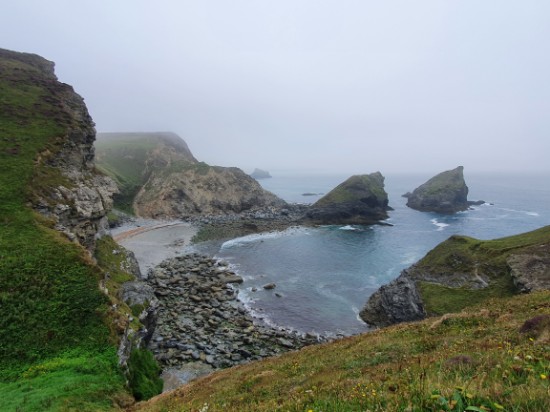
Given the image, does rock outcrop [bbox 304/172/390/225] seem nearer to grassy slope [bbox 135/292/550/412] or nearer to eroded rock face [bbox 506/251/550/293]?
eroded rock face [bbox 506/251/550/293]

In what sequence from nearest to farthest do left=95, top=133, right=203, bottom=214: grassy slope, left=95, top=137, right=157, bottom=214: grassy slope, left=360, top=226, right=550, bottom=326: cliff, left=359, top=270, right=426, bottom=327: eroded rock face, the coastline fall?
the coastline → left=360, top=226, right=550, bottom=326: cliff → left=359, top=270, right=426, bottom=327: eroded rock face → left=95, top=137, right=157, bottom=214: grassy slope → left=95, top=133, right=203, bottom=214: grassy slope

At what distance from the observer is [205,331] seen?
130ft

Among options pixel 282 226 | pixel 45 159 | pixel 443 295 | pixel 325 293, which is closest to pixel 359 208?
pixel 282 226

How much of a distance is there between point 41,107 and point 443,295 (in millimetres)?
65586

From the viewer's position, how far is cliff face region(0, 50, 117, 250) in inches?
1405

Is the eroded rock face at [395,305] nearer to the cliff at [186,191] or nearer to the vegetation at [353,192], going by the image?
the vegetation at [353,192]

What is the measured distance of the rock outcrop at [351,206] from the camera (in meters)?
115

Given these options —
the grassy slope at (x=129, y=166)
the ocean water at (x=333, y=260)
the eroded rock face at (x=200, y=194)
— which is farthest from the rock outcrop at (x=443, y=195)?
the grassy slope at (x=129, y=166)

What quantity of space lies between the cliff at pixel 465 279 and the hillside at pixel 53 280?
3091cm

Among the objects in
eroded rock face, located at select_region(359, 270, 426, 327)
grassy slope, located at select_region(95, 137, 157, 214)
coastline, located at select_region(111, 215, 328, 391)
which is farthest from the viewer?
grassy slope, located at select_region(95, 137, 157, 214)

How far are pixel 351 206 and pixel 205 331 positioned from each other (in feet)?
287

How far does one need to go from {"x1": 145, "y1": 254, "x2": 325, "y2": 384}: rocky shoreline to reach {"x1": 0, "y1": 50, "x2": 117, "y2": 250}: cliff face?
13943 mm

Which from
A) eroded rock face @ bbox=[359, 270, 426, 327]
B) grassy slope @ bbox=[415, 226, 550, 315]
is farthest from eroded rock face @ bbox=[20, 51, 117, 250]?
grassy slope @ bbox=[415, 226, 550, 315]

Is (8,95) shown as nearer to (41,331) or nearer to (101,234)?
(101,234)
